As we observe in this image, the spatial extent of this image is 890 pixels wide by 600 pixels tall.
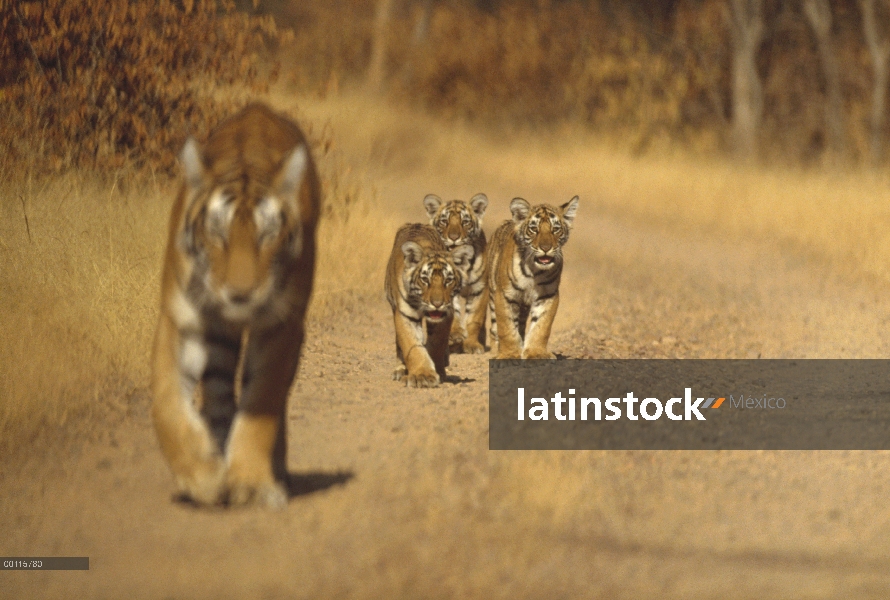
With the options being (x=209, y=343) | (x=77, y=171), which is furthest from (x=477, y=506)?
(x=77, y=171)

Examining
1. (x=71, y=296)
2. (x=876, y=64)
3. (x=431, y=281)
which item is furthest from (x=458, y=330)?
(x=876, y=64)

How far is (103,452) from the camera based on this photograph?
19.7 feet

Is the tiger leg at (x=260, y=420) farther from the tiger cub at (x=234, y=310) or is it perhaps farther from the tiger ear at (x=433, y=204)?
the tiger ear at (x=433, y=204)

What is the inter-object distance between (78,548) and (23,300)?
10.0 feet

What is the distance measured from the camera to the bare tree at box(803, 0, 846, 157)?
18906mm

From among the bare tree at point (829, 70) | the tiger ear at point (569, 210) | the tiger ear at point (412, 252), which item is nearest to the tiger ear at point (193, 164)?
the tiger ear at point (412, 252)

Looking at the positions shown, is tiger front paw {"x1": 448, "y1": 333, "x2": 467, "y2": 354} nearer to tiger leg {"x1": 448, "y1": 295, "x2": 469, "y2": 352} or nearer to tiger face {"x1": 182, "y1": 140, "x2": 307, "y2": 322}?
tiger leg {"x1": 448, "y1": 295, "x2": 469, "y2": 352}

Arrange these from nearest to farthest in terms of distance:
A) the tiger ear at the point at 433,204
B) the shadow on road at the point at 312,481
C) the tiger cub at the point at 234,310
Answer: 1. the tiger cub at the point at 234,310
2. the shadow on road at the point at 312,481
3. the tiger ear at the point at 433,204

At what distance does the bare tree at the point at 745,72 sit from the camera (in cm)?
1959

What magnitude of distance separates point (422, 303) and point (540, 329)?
3.77ft

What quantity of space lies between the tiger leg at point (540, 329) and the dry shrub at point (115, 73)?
3734mm

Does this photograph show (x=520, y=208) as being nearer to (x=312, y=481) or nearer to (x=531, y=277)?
(x=531, y=277)

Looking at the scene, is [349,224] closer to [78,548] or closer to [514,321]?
[514,321]

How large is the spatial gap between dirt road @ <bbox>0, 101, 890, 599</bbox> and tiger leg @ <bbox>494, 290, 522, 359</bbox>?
20.4 inches
